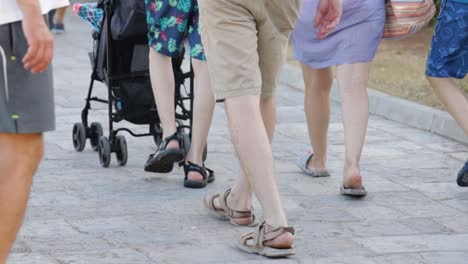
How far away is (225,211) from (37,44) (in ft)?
6.30

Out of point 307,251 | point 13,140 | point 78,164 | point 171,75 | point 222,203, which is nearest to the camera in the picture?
point 13,140

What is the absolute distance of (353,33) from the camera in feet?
19.7

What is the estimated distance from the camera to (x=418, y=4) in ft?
19.7

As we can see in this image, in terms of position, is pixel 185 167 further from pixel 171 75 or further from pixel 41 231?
pixel 41 231

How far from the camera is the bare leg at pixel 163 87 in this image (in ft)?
20.9

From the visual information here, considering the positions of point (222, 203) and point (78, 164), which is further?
point (78, 164)

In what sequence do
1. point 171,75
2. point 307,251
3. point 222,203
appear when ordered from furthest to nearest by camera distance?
1. point 171,75
2. point 222,203
3. point 307,251

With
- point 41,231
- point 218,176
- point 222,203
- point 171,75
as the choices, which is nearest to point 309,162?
point 218,176

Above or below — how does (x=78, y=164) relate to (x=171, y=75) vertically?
below

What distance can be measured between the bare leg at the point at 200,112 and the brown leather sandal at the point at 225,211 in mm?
712

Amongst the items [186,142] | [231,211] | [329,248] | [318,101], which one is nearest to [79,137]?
[186,142]

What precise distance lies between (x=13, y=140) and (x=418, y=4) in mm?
2769

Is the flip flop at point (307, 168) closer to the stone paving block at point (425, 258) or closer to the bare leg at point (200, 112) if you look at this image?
the bare leg at point (200, 112)

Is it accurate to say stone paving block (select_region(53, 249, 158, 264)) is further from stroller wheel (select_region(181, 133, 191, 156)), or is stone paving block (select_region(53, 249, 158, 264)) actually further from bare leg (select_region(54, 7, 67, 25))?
bare leg (select_region(54, 7, 67, 25))
